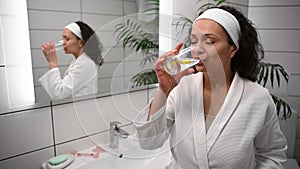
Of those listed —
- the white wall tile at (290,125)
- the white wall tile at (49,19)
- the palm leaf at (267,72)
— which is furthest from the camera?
the white wall tile at (290,125)

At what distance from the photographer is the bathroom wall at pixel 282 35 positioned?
1872 mm

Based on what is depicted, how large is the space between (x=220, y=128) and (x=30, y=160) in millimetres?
752

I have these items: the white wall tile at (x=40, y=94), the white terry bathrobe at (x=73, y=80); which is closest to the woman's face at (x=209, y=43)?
the white terry bathrobe at (x=73, y=80)

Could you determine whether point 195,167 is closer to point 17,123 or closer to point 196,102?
point 196,102

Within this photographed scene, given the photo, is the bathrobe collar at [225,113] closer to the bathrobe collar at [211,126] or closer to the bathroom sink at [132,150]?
the bathrobe collar at [211,126]

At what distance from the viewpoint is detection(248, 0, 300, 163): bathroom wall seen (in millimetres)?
1872

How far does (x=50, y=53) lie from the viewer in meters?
0.88

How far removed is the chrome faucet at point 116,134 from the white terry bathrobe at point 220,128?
0.10 metres

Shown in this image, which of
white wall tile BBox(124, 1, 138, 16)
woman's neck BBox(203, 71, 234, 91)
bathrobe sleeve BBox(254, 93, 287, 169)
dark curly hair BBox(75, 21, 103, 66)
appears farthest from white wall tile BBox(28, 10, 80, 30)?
bathrobe sleeve BBox(254, 93, 287, 169)

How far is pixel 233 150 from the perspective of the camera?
76 centimetres

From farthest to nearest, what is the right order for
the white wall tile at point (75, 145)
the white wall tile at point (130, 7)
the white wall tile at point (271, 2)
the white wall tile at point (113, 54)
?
1. the white wall tile at point (271, 2)
2. the white wall tile at point (130, 7)
3. the white wall tile at point (75, 145)
4. the white wall tile at point (113, 54)

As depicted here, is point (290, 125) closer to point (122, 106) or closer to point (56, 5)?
point (122, 106)

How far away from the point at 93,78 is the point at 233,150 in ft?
1.86

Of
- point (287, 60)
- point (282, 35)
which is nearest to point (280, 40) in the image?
point (282, 35)
